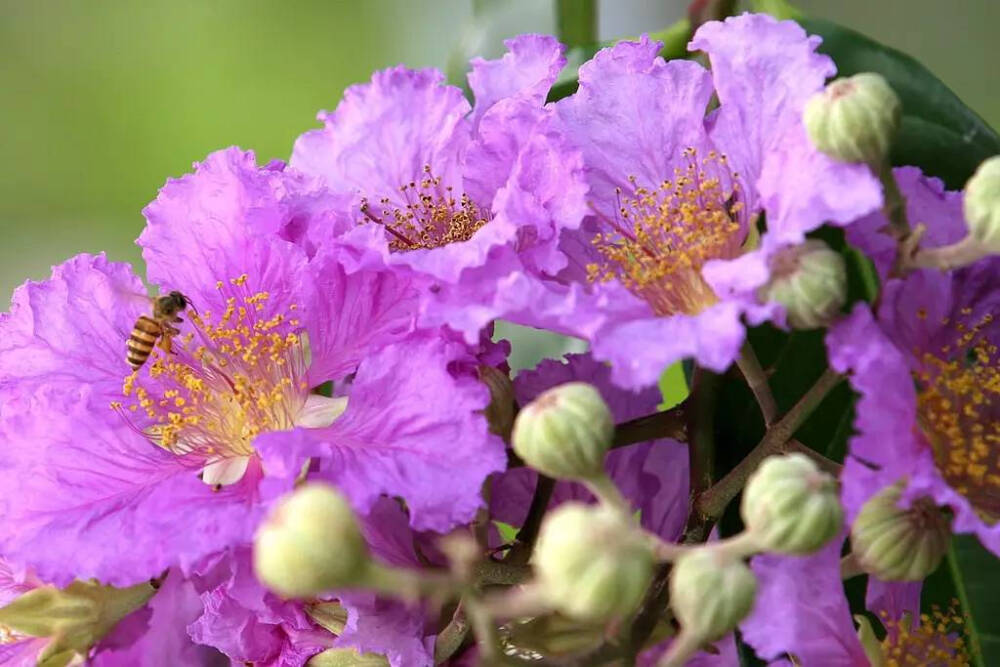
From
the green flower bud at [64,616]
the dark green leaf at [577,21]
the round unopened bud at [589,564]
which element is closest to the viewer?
the round unopened bud at [589,564]

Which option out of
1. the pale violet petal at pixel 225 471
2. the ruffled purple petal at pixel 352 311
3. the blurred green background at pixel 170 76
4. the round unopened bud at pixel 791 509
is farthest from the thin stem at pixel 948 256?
the blurred green background at pixel 170 76

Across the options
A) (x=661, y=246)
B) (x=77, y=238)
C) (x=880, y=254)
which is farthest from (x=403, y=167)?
(x=77, y=238)

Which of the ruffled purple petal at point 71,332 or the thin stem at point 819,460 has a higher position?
the ruffled purple petal at point 71,332

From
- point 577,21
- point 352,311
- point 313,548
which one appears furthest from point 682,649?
Result: point 577,21

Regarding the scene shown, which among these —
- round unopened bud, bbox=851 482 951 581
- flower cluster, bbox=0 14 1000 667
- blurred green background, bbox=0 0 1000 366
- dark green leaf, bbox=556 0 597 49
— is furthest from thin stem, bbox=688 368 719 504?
blurred green background, bbox=0 0 1000 366

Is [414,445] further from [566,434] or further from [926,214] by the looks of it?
[926,214]

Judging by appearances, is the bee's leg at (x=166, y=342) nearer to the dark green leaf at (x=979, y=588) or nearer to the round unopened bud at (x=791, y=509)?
the round unopened bud at (x=791, y=509)
